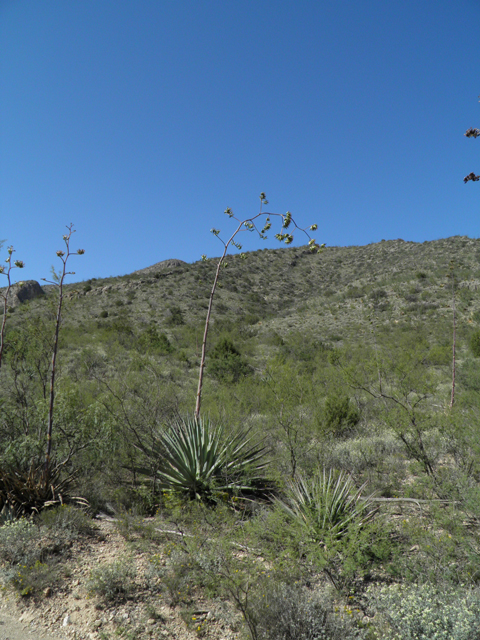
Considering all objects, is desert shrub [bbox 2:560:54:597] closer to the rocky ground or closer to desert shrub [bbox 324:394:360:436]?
the rocky ground

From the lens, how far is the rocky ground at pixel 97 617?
336 centimetres

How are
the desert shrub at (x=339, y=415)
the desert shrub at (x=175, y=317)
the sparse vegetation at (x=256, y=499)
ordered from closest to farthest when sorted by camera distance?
1. the sparse vegetation at (x=256, y=499)
2. the desert shrub at (x=339, y=415)
3. the desert shrub at (x=175, y=317)

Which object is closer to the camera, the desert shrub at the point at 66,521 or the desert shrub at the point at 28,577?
the desert shrub at the point at 28,577

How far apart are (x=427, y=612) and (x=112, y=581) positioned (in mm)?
3103

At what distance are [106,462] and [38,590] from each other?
8.15ft

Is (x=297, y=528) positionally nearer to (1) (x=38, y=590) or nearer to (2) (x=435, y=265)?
(1) (x=38, y=590)

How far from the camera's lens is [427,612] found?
10.1 feet

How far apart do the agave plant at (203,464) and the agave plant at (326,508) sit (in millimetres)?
777

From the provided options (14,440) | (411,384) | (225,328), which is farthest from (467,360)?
(225,328)

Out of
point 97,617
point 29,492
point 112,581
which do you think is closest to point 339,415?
point 112,581

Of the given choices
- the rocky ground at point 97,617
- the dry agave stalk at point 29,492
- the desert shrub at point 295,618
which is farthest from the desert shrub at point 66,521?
the desert shrub at point 295,618

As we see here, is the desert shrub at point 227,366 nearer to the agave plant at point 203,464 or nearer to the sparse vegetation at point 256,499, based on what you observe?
the sparse vegetation at point 256,499

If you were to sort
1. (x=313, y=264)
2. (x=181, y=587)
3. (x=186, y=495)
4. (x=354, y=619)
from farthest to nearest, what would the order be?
(x=313, y=264)
(x=186, y=495)
(x=181, y=587)
(x=354, y=619)

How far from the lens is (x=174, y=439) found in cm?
607
